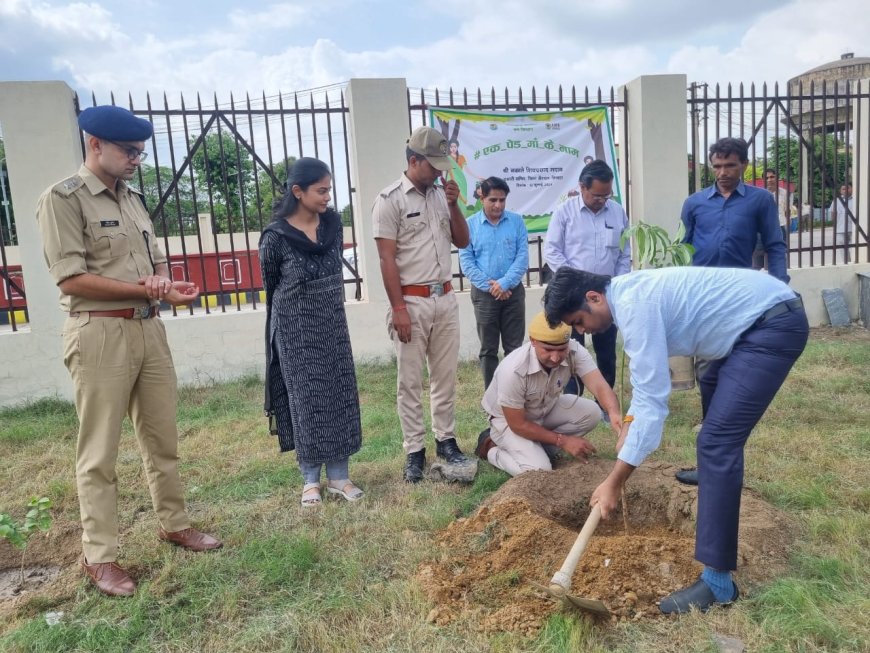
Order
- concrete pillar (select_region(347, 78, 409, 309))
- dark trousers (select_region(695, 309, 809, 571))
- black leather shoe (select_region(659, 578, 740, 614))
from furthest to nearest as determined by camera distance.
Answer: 1. concrete pillar (select_region(347, 78, 409, 309))
2. black leather shoe (select_region(659, 578, 740, 614))
3. dark trousers (select_region(695, 309, 809, 571))

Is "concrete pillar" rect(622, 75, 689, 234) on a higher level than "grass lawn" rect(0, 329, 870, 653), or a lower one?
higher

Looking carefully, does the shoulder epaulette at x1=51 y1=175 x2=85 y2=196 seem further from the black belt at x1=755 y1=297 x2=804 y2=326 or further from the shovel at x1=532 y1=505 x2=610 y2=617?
the black belt at x1=755 y1=297 x2=804 y2=326

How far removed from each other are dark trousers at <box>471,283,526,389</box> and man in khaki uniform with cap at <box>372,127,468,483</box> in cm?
84

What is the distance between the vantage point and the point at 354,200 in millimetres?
6535

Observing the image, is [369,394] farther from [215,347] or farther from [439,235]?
[439,235]

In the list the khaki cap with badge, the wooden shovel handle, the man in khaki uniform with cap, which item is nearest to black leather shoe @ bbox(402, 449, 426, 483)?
the man in khaki uniform with cap

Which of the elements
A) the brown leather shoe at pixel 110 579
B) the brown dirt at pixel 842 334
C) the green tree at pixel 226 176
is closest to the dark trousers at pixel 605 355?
the brown leather shoe at pixel 110 579

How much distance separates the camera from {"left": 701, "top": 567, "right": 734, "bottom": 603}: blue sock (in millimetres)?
2359

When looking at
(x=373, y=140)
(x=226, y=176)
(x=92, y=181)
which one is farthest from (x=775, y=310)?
(x=226, y=176)

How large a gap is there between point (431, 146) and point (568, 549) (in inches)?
84.8

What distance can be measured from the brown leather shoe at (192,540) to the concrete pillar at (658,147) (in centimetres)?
541

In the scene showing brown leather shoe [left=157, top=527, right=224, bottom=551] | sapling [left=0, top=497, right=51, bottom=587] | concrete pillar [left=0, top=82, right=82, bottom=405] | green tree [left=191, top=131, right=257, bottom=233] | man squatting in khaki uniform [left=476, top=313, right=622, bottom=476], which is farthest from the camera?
green tree [left=191, top=131, right=257, bottom=233]

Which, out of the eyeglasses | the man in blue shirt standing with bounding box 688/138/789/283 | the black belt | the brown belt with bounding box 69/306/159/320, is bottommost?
the black belt

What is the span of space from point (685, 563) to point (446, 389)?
1.67 m
